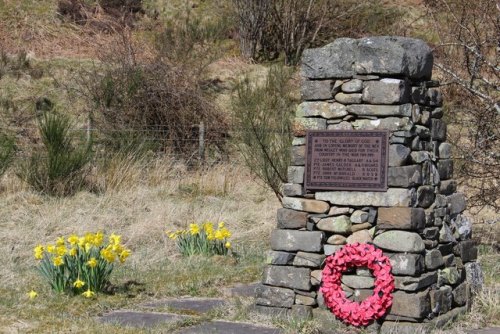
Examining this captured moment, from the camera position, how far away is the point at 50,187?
39.9 feet

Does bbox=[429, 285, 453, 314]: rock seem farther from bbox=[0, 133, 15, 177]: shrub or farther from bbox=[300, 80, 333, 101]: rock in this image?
bbox=[0, 133, 15, 177]: shrub

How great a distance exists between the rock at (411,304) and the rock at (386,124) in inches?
46.6

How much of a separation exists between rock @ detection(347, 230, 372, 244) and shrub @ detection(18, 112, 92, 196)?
22.9 feet

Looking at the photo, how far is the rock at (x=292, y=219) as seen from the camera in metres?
6.26

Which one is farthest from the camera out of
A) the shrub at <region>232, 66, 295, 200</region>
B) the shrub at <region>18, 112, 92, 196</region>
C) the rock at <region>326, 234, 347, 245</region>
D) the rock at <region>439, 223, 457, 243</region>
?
the shrub at <region>232, 66, 295, 200</region>

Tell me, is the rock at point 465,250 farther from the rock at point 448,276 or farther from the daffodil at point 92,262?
the daffodil at point 92,262

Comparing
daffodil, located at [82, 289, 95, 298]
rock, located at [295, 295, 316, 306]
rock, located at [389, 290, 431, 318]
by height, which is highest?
rock, located at [389, 290, 431, 318]

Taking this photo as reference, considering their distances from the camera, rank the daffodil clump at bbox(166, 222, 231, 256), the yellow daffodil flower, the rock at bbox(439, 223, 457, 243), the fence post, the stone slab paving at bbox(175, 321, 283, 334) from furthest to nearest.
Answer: the fence post
the daffodil clump at bbox(166, 222, 231, 256)
the yellow daffodil flower
the rock at bbox(439, 223, 457, 243)
the stone slab paving at bbox(175, 321, 283, 334)

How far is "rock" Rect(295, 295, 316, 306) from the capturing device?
620cm

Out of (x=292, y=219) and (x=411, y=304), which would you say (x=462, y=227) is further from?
(x=292, y=219)

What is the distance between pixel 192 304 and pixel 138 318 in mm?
697

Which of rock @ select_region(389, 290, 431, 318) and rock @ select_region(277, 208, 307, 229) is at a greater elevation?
rock @ select_region(277, 208, 307, 229)

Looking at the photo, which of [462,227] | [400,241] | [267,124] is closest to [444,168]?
[462,227]

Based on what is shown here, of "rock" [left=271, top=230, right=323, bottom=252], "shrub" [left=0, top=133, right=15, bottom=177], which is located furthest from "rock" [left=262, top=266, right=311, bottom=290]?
"shrub" [left=0, top=133, right=15, bottom=177]
